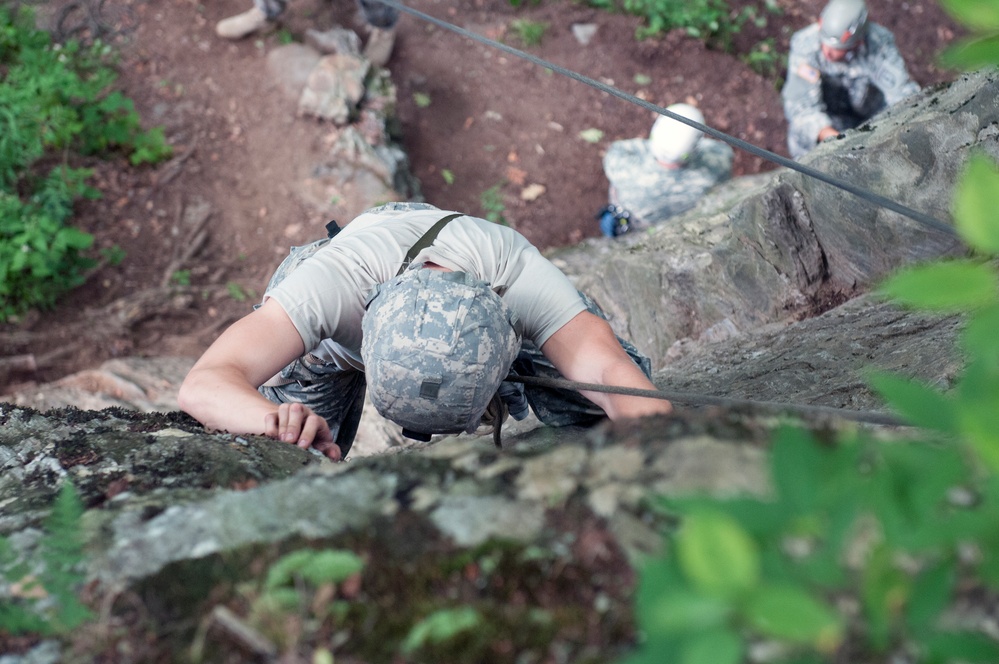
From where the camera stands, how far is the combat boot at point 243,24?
666 centimetres

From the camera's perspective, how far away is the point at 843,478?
75 centimetres

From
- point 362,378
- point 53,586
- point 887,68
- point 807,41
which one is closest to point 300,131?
point 362,378

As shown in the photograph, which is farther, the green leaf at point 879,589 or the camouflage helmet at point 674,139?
the camouflage helmet at point 674,139

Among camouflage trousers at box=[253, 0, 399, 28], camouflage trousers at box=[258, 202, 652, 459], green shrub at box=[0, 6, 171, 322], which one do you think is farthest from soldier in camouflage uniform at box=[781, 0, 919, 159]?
green shrub at box=[0, 6, 171, 322]

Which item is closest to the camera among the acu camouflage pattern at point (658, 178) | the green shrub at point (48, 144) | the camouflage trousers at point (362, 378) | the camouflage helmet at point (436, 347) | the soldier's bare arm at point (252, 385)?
the camouflage helmet at point (436, 347)

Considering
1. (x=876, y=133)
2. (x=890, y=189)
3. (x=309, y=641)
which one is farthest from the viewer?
(x=876, y=133)

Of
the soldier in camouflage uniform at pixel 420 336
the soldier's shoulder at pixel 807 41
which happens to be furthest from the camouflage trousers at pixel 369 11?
the soldier in camouflage uniform at pixel 420 336

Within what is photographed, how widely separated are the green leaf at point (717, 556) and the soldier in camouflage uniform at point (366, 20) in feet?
22.0

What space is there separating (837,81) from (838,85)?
0.04 m

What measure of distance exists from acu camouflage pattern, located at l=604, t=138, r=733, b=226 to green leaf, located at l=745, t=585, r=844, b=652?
531cm

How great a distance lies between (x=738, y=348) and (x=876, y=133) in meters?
1.30

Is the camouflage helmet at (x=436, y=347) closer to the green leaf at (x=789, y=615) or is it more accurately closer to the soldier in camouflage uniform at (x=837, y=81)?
the green leaf at (x=789, y=615)

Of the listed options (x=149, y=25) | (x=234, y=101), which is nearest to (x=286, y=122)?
(x=234, y=101)

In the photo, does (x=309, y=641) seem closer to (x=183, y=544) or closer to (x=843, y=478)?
(x=183, y=544)
